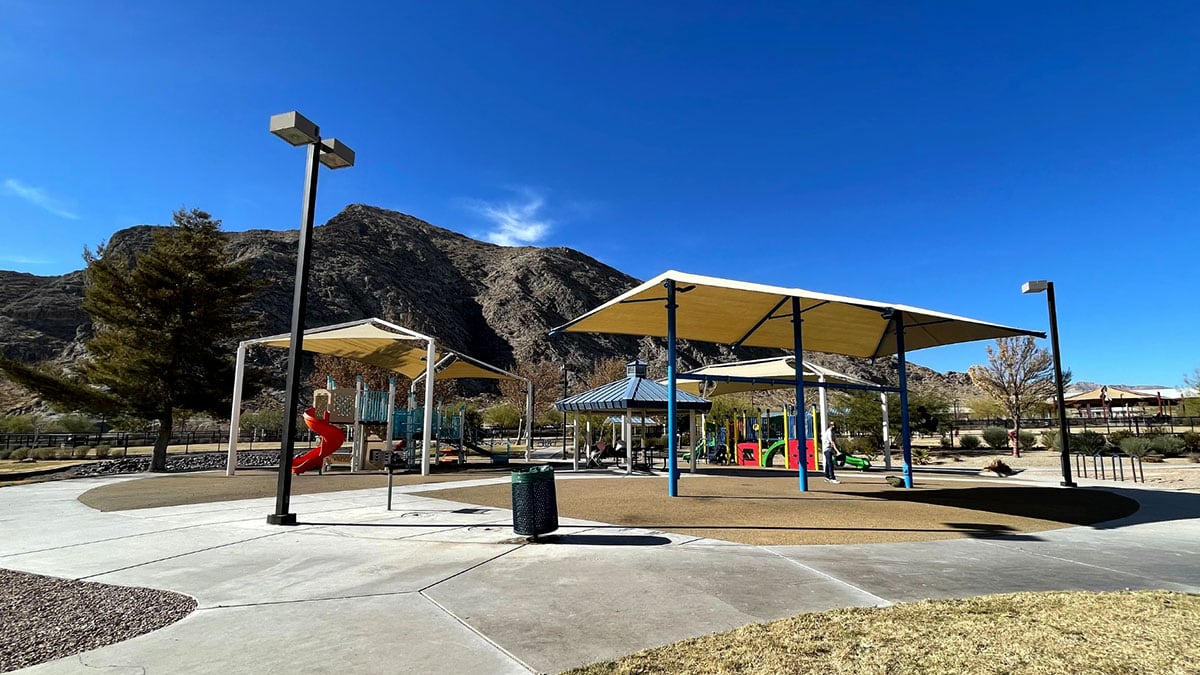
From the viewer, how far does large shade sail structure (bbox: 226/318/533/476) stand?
20797 mm

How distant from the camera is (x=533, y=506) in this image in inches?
310

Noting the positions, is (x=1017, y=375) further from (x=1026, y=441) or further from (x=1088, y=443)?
(x=1088, y=443)

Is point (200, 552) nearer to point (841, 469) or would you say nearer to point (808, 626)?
point (808, 626)

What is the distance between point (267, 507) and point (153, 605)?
23.5 feet

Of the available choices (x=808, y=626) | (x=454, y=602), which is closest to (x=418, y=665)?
(x=454, y=602)

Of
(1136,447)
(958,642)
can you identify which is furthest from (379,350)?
(1136,447)

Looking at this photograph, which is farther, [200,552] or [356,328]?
[356,328]

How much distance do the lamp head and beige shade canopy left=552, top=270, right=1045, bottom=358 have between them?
668cm

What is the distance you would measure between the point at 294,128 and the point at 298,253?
78.0 inches

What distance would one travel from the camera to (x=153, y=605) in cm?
507

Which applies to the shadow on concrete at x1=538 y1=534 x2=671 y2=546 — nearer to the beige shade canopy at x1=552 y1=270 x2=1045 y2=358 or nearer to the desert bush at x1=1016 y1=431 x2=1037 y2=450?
the beige shade canopy at x1=552 y1=270 x2=1045 y2=358

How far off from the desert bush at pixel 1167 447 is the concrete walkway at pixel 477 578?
23.3 m

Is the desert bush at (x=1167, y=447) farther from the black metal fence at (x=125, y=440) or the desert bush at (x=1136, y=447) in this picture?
the black metal fence at (x=125, y=440)

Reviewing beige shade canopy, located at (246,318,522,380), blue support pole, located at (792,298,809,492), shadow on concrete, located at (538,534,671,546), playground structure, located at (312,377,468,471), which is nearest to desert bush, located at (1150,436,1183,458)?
blue support pole, located at (792,298,809,492)
